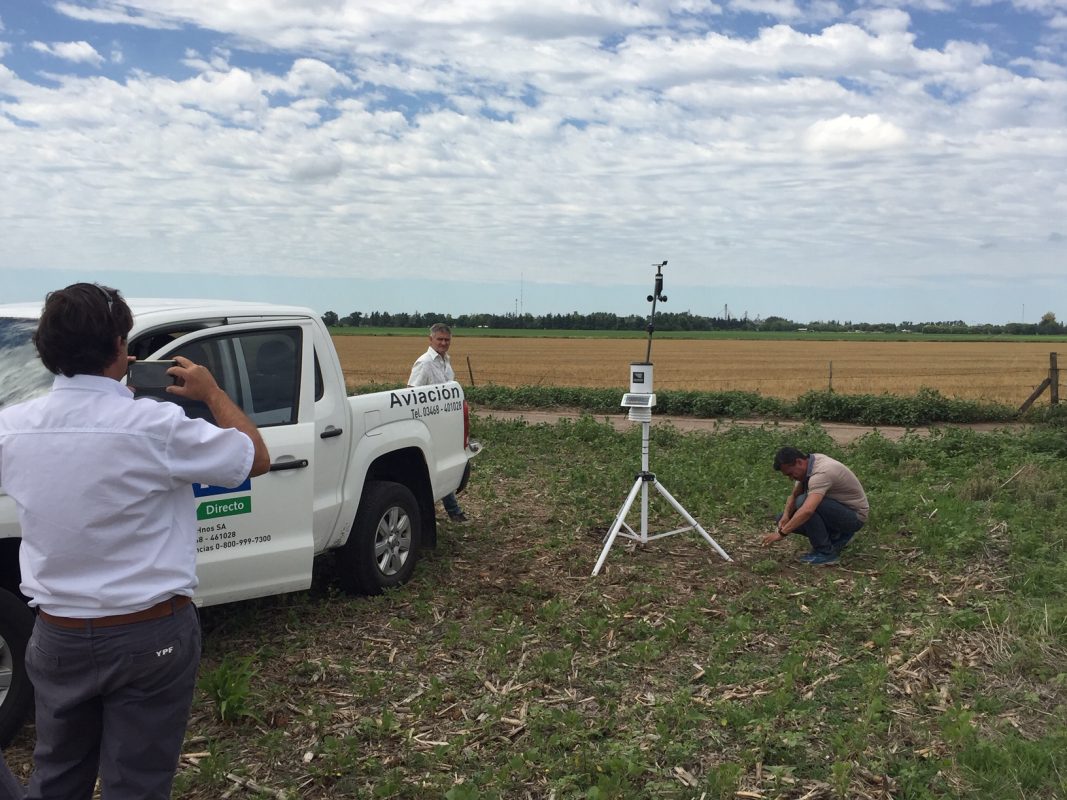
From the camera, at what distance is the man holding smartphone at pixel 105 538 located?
7.80 feet

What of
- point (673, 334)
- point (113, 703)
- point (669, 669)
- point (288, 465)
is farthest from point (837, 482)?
point (673, 334)

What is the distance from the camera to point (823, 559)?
302 inches

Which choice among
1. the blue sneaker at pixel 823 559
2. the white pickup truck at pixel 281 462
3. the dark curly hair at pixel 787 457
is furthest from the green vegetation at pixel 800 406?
the white pickup truck at pixel 281 462

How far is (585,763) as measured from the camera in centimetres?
415

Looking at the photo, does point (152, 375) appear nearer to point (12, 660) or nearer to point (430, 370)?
point (12, 660)

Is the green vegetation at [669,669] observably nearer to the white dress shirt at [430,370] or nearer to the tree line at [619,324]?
the white dress shirt at [430,370]

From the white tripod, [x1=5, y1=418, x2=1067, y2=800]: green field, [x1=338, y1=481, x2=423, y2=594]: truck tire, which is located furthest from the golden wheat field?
[x1=338, y1=481, x2=423, y2=594]: truck tire

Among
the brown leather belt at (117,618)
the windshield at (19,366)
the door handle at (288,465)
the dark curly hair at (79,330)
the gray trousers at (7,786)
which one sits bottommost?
the gray trousers at (7,786)

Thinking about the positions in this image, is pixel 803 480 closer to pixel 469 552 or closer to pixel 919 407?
pixel 469 552

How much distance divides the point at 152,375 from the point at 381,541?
4.01m

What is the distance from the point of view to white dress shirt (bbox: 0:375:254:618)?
2377mm

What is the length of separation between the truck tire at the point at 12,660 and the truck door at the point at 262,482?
→ 83 centimetres

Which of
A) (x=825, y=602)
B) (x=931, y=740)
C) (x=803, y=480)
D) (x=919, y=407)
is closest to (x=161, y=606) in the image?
(x=931, y=740)

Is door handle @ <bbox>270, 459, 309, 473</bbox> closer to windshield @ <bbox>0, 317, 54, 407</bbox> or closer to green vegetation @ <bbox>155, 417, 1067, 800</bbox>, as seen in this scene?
green vegetation @ <bbox>155, 417, 1067, 800</bbox>
